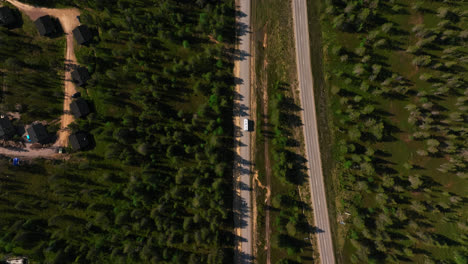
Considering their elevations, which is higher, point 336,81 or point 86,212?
point 336,81

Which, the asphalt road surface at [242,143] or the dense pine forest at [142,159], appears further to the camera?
the asphalt road surface at [242,143]

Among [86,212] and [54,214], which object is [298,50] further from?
[54,214]

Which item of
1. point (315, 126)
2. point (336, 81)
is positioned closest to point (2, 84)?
point (315, 126)

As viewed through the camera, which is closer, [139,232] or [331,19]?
[139,232]

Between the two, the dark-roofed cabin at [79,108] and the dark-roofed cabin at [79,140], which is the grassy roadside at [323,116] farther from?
the dark-roofed cabin at [79,140]

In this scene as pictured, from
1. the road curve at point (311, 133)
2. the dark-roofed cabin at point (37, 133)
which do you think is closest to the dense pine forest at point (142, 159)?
the dark-roofed cabin at point (37, 133)

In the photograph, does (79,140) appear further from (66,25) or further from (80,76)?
(66,25)
